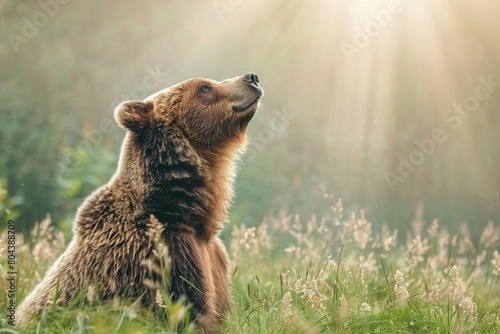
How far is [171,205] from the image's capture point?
434cm

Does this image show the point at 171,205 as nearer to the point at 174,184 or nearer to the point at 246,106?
the point at 174,184

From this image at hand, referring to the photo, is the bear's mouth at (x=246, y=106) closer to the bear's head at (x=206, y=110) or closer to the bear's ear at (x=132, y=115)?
the bear's head at (x=206, y=110)

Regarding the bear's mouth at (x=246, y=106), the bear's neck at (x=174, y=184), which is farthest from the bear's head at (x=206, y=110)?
the bear's neck at (x=174, y=184)

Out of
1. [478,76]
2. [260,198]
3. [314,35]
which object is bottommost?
[260,198]

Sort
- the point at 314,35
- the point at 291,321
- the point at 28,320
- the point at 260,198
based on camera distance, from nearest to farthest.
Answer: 1. the point at 291,321
2. the point at 28,320
3. the point at 260,198
4. the point at 314,35

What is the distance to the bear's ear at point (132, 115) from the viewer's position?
15.1ft

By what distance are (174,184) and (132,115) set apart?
1.70 ft

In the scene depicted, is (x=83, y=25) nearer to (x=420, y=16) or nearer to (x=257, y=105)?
(x=420, y=16)

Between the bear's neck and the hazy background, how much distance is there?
797cm

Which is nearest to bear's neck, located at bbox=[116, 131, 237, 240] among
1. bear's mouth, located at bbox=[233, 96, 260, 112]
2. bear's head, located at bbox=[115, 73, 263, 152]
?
bear's head, located at bbox=[115, 73, 263, 152]

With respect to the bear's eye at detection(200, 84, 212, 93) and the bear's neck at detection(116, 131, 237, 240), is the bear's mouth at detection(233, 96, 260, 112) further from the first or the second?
the bear's neck at detection(116, 131, 237, 240)

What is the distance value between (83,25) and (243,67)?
3.02 meters

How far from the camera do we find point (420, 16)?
50.9 ft

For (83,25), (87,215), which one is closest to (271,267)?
(87,215)
